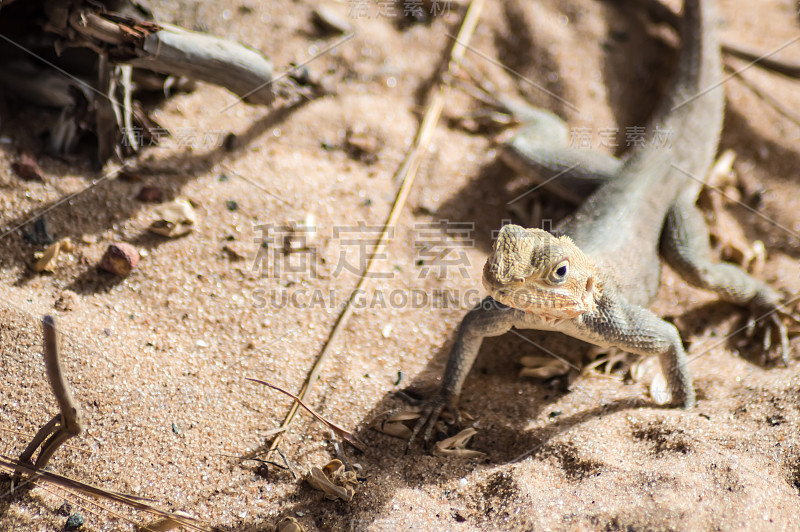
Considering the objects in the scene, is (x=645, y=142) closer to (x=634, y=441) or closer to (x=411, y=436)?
(x=634, y=441)

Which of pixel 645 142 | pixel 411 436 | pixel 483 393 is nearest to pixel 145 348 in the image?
pixel 411 436

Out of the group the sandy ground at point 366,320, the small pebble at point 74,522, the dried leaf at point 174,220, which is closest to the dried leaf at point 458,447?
the sandy ground at point 366,320

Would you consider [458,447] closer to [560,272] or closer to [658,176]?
[560,272]

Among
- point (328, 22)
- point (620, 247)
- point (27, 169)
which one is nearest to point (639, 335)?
point (620, 247)

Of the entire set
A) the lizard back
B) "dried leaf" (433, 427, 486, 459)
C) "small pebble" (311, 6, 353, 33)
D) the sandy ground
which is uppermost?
"small pebble" (311, 6, 353, 33)

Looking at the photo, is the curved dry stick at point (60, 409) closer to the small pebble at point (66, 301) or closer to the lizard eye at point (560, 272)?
the small pebble at point (66, 301)

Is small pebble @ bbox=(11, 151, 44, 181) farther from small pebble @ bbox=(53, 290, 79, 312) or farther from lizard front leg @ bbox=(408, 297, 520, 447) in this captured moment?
lizard front leg @ bbox=(408, 297, 520, 447)

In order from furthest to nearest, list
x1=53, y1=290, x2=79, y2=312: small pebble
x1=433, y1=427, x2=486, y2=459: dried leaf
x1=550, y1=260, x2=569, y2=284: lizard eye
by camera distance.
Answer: x1=53, y1=290, x2=79, y2=312: small pebble, x1=433, y1=427, x2=486, y2=459: dried leaf, x1=550, y1=260, x2=569, y2=284: lizard eye

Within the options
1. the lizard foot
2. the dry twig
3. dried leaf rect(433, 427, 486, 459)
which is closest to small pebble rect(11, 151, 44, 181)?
the dry twig
